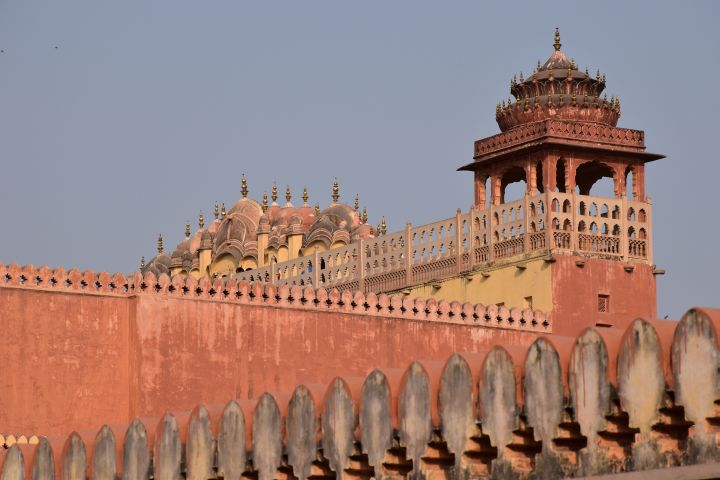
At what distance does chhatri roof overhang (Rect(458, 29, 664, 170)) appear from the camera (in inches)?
947

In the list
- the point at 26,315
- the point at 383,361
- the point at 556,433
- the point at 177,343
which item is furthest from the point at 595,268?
the point at 556,433

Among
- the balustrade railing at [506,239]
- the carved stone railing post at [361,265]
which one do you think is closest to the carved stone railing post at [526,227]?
the balustrade railing at [506,239]

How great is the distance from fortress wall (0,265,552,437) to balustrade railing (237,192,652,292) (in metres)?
1.99

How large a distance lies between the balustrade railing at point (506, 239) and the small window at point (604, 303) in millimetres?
500

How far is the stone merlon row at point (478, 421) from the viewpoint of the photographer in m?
11.4

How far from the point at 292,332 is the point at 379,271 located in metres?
4.39

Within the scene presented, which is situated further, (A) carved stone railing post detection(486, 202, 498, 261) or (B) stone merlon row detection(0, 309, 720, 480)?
(A) carved stone railing post detection(486, 202, 498, 261)

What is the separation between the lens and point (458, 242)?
958 inches

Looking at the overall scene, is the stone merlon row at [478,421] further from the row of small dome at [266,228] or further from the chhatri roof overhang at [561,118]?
the row of small dome at [266,228]

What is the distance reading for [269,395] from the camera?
14703 millimetres

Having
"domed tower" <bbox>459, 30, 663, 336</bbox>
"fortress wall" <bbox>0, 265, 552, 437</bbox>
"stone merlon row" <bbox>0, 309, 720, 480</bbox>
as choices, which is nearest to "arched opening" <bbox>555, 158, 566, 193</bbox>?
"domed tower" <bbox>459, 30, 663, 336</bbox>

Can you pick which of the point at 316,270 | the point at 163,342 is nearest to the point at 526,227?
the point at 316,270

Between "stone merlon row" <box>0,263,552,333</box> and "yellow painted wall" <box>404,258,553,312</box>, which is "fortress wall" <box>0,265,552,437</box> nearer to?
"stone merlon row" <box>0,263,552,333</box>

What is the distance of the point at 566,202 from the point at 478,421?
35.6 feet
